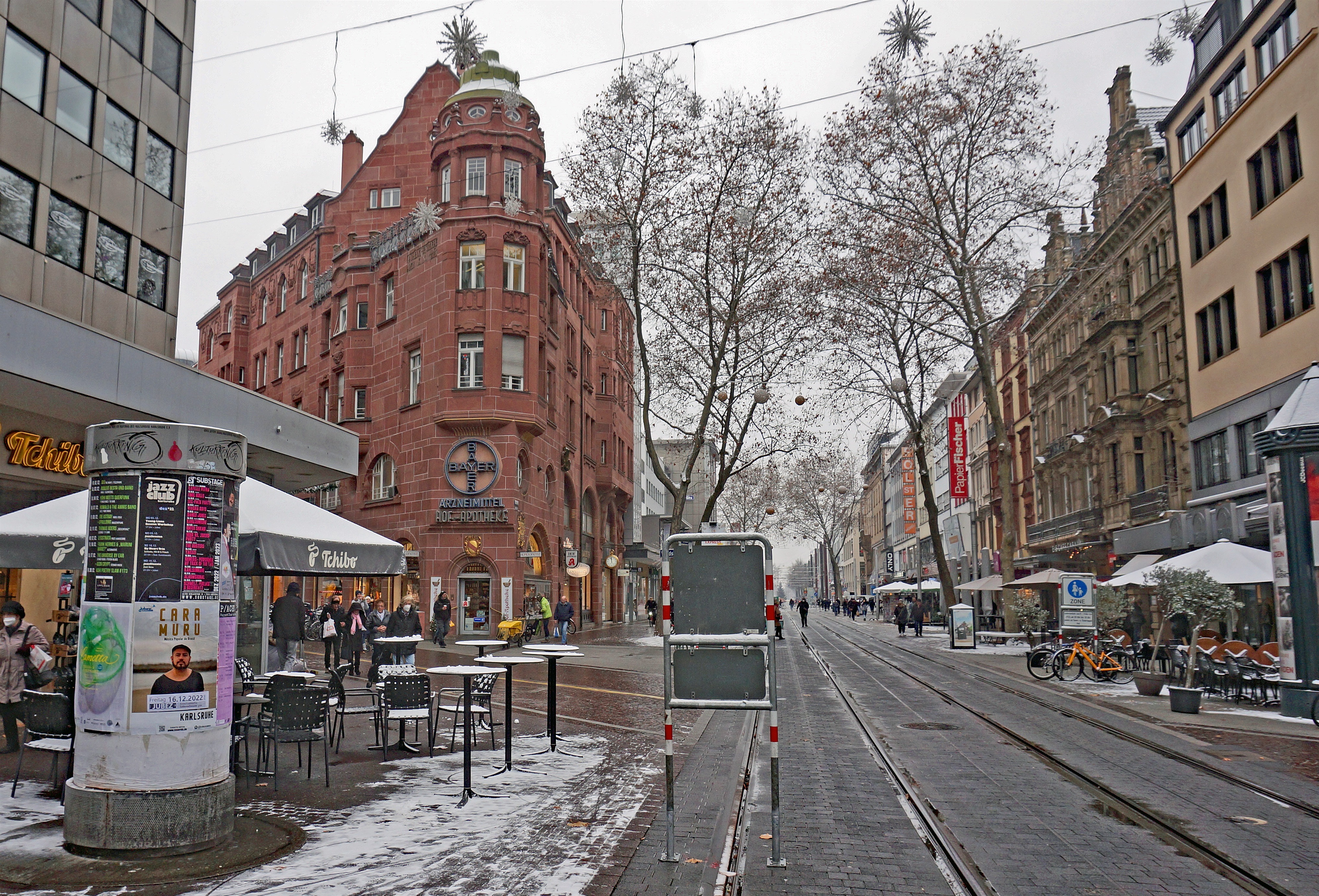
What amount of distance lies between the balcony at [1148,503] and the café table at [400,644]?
2587 cm

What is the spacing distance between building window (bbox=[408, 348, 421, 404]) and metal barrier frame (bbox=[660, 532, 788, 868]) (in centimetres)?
3236

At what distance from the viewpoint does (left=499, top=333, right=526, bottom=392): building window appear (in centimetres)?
3631

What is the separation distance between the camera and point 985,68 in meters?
27.4

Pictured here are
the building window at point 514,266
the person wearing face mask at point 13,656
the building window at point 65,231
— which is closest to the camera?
the person wearing face mask at point 13,656

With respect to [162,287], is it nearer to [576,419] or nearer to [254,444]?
[254,444]

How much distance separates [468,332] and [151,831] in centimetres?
3051

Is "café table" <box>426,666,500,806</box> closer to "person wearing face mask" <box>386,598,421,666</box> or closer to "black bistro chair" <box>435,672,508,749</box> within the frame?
Result: "black bistro chair" <box>435,672,508,749</box>

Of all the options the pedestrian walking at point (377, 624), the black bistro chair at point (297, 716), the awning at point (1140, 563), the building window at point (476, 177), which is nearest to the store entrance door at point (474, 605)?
the pedestrian walking at point (377, 624)

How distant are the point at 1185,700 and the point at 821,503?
2533 inches

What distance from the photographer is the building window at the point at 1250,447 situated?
83.6 feet

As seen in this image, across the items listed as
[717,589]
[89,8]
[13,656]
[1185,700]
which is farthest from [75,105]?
[1185,700]

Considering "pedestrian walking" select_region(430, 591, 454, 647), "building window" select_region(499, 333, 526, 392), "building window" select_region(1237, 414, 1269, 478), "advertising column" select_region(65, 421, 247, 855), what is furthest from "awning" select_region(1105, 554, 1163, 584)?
"advertising column" select_region(65, 421, 247, 855)

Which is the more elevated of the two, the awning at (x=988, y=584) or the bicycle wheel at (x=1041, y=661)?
the awning at (x=988, y=584)

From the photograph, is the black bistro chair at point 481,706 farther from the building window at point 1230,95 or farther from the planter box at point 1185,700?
the building window at point 1230,95
